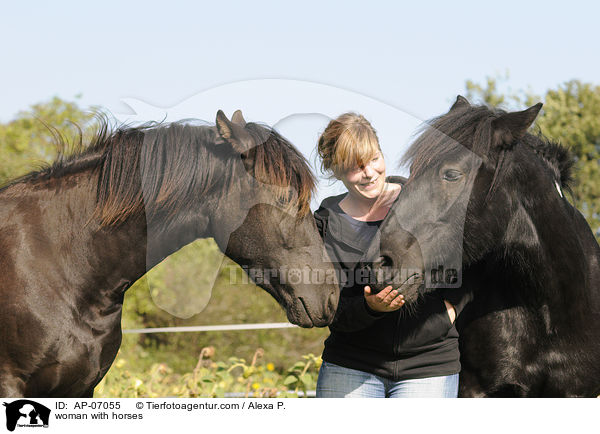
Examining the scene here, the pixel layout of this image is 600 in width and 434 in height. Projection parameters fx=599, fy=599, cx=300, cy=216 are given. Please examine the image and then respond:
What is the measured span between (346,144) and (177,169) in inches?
35.4

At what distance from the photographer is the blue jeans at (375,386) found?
2939mm

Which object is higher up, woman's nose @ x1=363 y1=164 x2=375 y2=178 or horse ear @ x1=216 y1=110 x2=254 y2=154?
horse ear @ x1=216 y1=110 x2=254 y2=154

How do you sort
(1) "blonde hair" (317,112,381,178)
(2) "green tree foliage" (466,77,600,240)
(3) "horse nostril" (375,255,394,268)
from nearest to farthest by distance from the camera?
(3) "horse nostril" (375,255,394,268), (1) "blonde hair" (317,112,381,178), (2) "green tree foliage" (466,77,600,240)

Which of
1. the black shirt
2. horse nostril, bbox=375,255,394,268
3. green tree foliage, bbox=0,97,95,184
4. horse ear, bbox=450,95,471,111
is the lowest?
green tree foliage, bbox=0,97,95,184

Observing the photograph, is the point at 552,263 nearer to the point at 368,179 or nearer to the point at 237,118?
the point at 368,179

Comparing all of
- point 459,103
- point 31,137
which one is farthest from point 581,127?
point 31,137

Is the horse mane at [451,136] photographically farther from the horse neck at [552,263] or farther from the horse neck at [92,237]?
the horse neck at [92,237]

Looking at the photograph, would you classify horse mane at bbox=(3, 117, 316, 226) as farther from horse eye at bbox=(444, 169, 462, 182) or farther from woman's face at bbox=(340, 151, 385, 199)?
horse eye at bbox=(444, 169, 462, 182)

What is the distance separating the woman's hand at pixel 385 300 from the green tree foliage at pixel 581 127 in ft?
23.9

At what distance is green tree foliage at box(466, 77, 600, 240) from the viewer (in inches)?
372

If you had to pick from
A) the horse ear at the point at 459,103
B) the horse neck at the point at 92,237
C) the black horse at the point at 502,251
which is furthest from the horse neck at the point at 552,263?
the horse neck at the point at 92,237
